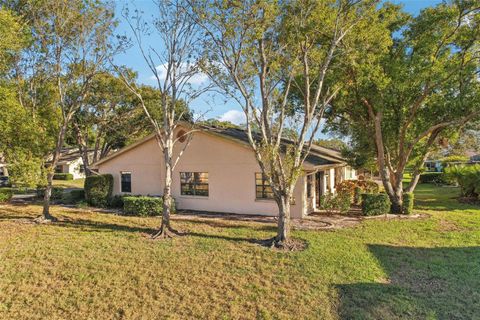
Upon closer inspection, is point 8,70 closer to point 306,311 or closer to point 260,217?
point 260,217

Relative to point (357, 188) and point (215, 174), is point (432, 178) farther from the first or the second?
point (215, 174)

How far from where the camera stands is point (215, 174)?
17125 millimetres

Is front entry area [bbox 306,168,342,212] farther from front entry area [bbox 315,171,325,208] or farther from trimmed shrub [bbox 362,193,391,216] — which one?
trimmed shrub [bbox 362,193,391,216]

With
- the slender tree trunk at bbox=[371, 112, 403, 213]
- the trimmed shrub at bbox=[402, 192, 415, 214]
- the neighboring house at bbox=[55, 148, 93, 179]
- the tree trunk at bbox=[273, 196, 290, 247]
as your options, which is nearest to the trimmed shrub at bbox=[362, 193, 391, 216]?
the slender tree trunk at bbox=[371, 112, 403, 213]

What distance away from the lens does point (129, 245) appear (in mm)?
10883

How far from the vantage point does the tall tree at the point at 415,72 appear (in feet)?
44.9

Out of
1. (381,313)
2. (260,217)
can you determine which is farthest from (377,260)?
(260,217)

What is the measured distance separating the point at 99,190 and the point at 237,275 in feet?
46.1

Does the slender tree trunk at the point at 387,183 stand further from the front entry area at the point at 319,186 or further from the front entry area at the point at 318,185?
the front entry area at the point at 319,186

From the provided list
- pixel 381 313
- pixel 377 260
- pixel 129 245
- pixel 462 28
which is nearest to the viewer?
pixel 381 313

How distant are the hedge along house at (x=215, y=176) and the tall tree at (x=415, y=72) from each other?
3576mm

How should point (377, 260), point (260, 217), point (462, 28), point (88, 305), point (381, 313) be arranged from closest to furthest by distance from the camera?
point (381, 313) < point (88, 305) < point (377, 260) < point (462, 28) < point (260, 217)

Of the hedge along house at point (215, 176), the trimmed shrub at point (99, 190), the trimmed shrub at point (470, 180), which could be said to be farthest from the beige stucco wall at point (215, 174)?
the trimmed shrub at point (470, 180)

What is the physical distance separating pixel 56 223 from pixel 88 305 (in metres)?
8.94
